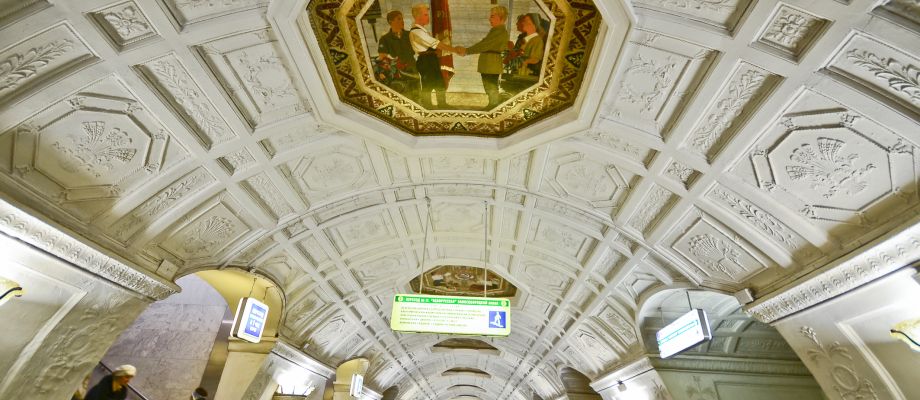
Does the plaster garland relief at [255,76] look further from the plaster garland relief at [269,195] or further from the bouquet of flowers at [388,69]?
the plaster garland relief at [269,195]

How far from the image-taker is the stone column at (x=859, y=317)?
4750mm

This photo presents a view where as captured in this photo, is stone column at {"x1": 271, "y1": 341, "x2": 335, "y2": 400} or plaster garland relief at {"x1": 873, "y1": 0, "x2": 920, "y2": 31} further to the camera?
stone column at {"x1": 271, "y1": 341, "x2": 335, "y2": 400}

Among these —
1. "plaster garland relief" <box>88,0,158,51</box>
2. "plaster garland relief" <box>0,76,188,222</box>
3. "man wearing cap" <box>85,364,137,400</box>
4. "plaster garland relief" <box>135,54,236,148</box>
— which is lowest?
"man wearing cap" <box>85,364,137,400</box>

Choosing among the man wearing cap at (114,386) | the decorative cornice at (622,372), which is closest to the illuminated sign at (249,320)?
the man wearing cap at (114,386)

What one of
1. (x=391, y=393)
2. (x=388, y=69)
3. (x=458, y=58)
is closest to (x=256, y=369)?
(x=388, y=69)

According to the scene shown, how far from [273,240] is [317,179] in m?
1.98

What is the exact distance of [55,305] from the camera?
212 inches

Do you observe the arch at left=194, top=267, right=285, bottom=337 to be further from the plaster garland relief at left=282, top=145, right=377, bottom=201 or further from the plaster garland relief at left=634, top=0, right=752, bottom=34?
the plaster garland relief at left=634, top=0, right=752, bottom=34

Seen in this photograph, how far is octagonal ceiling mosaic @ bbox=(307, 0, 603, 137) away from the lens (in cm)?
470

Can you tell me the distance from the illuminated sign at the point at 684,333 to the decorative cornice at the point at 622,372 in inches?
31.2

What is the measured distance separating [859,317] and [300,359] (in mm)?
11143

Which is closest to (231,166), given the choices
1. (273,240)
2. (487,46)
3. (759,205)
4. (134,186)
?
(134,186)

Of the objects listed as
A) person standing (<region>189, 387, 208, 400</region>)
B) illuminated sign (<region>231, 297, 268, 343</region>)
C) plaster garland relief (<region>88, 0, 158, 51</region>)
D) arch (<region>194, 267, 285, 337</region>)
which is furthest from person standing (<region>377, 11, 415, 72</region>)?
person standing (<region>189, 387, 208, 400</region>)

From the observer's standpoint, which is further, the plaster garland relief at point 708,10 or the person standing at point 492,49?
the person standing at point 492,49
